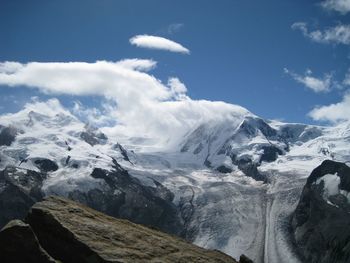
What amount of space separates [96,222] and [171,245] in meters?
3.67

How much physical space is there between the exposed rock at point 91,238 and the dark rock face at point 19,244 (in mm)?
2392

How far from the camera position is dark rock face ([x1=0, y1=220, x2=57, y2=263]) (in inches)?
898

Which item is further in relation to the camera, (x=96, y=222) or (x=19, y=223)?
(x=96, y=222)

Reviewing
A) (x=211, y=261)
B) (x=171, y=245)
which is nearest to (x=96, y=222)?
(x=171, y=245)

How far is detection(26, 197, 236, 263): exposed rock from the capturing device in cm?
2502

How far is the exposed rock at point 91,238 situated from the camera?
82.1 ft

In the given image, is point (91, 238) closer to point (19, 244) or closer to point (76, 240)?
point (76, 240)

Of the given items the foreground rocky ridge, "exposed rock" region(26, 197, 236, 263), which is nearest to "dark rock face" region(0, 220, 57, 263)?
the foreground rocky ridge

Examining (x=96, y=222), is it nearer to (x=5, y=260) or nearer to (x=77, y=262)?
(x=77, y=262)

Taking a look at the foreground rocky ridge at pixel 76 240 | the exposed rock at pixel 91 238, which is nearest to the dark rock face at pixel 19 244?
the foreground rocky ridge at pixel 76 240

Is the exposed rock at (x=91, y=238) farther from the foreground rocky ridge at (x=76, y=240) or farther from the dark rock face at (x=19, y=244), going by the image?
the dark rock face at (x=19, y=244)

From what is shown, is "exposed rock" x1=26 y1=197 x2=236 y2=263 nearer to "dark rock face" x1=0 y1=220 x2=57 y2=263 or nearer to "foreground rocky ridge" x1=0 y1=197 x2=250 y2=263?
"foreground rocky ridge" x1=0 y1=197 x2=250 y2=263

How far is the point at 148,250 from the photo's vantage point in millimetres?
26719

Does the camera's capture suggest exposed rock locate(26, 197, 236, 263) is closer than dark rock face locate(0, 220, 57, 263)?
No
